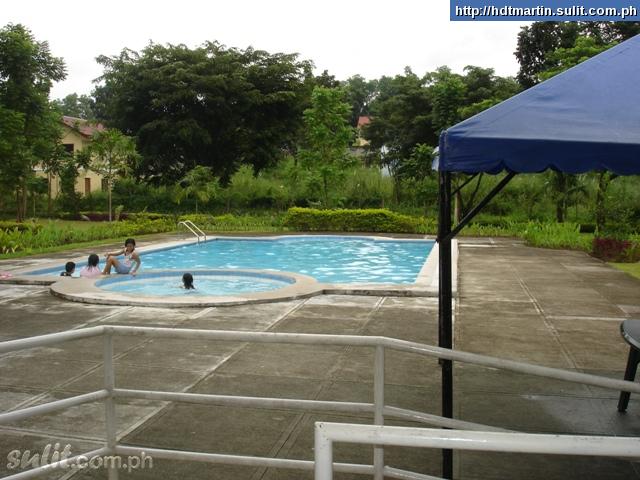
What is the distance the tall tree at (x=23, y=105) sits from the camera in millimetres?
25609

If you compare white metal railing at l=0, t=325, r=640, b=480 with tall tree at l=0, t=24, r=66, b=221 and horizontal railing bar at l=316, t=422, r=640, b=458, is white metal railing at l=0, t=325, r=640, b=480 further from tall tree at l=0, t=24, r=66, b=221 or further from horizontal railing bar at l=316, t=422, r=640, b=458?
tall tree at l=0, t=24, r=66, b=221

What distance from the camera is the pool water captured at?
1723 centimetres

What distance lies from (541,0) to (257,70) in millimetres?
29494

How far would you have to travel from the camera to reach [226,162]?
122 feet

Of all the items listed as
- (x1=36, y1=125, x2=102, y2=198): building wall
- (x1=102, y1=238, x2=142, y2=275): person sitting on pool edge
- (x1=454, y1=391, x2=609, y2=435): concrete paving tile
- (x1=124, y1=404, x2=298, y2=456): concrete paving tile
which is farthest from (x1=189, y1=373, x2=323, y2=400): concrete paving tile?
(x1=36, y1=125, x2=102, y2=198): building wall

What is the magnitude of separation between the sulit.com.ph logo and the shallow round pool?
28.5 ft

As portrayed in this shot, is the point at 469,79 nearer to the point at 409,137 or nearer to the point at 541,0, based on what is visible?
the point at 409,137

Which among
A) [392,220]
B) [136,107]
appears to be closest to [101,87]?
[136,107]

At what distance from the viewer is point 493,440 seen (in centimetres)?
145

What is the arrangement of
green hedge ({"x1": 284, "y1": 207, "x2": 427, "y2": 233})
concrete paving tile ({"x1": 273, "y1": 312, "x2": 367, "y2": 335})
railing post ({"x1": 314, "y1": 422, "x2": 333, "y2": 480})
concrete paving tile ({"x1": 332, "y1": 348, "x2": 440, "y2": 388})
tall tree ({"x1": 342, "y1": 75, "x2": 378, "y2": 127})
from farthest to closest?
1. tall tree ({"x1": 342, "y1": 75, "x2": 378, "y2": 127})
2. green hedge ({"x1": 284, "y1": 207, "x2": 427, "y2": 233})
3. concrete paving tile ({"x1": 273, "y1": 312, "x2": 367, "y2": 335})
4. concrete paving tile ({"x1": 332, "y1": 348, "x2": 440, "y2": 388})
5. railing post ({"x1": 314, "y1": 422, "x2": 333, "y2": 480})

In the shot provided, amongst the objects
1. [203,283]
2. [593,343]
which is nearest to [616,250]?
[593,343]

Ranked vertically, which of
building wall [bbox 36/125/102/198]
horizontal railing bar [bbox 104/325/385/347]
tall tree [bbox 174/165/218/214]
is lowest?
horizontal railing bar [bbox 104/325/385/347]

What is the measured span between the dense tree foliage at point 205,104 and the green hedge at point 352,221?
11.1 m

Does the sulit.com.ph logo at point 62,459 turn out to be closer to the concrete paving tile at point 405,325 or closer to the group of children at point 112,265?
the concrete paving tile at point 405,325
